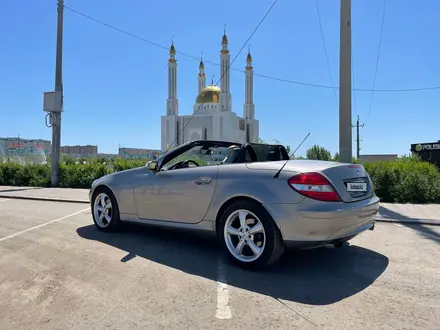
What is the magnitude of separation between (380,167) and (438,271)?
25.1ft

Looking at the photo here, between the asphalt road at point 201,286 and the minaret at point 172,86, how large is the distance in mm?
70757

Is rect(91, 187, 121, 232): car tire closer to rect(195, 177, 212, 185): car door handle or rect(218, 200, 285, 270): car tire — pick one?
rect(195, 177, 212, 185): car door handle

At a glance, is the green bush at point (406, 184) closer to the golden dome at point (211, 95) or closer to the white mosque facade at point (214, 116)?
the white mosque facade at point (214, 116)

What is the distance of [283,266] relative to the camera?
429cm

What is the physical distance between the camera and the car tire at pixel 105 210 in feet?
19.6

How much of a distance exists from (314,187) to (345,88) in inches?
275

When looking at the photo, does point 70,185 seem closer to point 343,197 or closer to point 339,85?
point 339,85

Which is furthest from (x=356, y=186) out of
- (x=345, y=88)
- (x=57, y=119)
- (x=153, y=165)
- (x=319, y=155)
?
(x=319, y=155)

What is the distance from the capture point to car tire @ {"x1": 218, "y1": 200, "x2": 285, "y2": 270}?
397 centimetres

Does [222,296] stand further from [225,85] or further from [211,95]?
[211,95]

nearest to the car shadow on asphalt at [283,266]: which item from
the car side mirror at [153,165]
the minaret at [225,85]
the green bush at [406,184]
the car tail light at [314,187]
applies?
the car tail light at [314,187]

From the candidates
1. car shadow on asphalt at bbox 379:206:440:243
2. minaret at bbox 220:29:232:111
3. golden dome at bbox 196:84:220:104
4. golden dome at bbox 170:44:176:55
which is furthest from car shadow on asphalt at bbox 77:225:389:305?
golden dome at bbox 170:44:176:55

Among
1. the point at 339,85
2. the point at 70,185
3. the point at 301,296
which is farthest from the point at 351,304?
the point at 70,185

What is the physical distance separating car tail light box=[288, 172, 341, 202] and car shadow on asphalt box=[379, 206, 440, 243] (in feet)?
9.88
